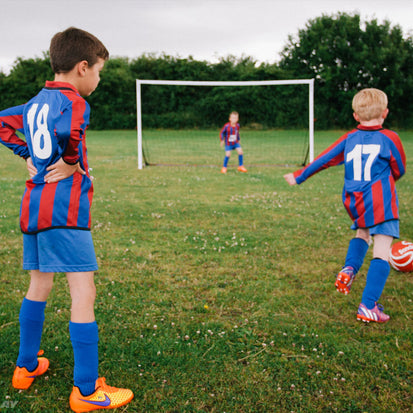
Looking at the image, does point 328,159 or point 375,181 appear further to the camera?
point 328,159

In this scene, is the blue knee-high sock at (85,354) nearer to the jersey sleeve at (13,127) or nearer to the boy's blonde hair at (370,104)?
the jersey sleeve at (13,127)

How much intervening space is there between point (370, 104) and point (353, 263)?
145cm

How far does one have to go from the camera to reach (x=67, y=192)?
98.9 inches

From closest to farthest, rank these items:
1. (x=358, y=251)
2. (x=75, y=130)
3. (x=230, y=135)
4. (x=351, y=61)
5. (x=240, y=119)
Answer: (x=75, y=130) < (x=358, y=251) < (x=230, y=135) < (x=240, y=119) < (x=351, y=61)

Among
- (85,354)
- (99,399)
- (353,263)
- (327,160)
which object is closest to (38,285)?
(85,354)

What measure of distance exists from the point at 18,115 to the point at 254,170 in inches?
473

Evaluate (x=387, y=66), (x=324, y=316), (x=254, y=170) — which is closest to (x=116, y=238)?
(x=324, y=316)

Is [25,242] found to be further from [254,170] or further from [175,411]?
[254,170]

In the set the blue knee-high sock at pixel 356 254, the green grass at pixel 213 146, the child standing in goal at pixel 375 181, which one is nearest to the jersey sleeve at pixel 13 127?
the child standing in goal at pixel 375 181

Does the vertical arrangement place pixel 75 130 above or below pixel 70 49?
below

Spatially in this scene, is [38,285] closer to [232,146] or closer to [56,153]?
[56,153]

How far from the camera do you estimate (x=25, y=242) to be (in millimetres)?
2678

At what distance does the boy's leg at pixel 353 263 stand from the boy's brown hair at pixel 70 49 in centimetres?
286

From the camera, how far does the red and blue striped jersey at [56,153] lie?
2.35m
